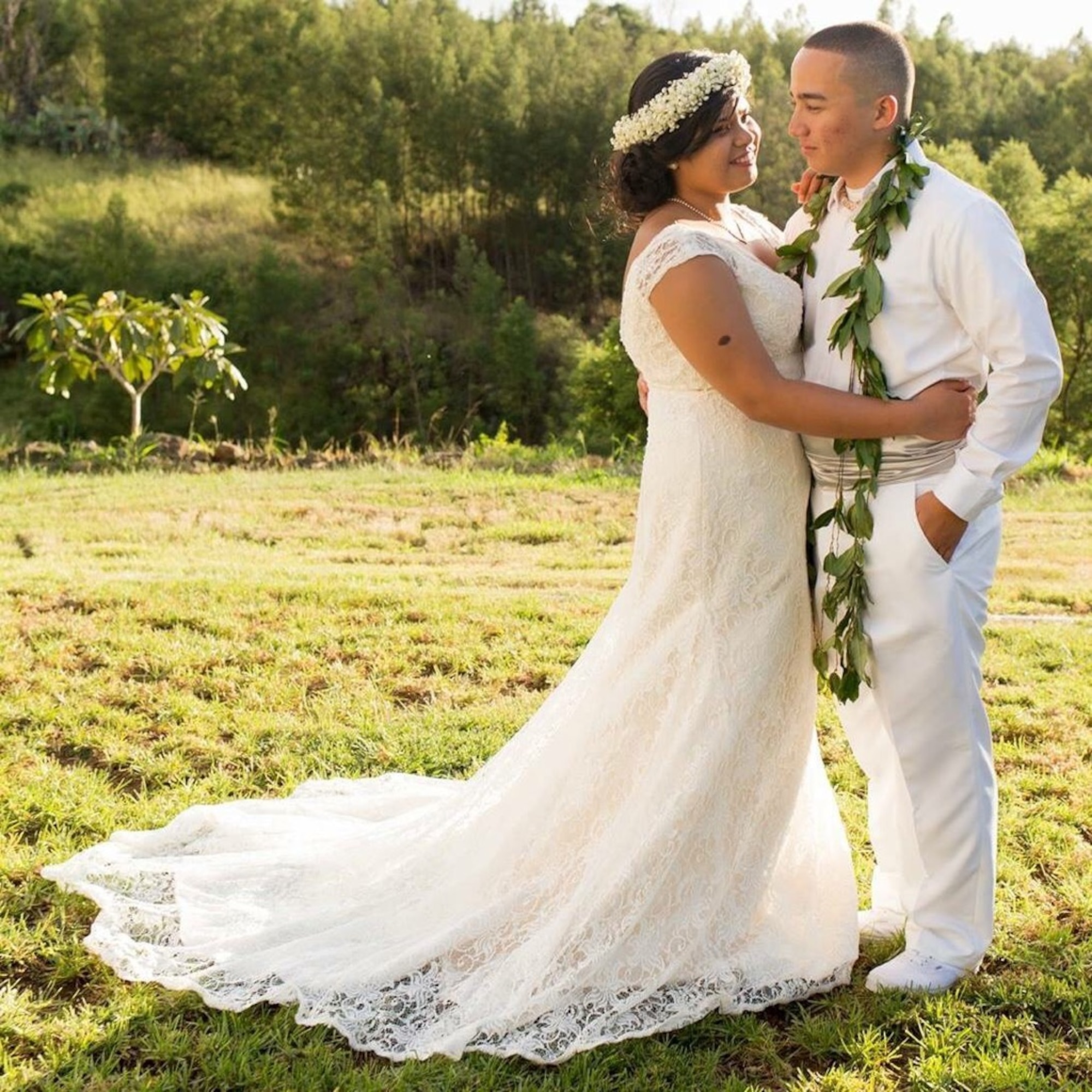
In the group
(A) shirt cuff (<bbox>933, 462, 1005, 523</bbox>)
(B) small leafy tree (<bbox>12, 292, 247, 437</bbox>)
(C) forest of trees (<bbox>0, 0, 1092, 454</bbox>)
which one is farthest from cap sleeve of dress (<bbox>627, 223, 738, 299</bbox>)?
(C) forest of trees (<bbox>0, 0, 1092, 454</bbox>)

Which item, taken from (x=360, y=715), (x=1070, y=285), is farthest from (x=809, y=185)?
(x=1070, y=285)

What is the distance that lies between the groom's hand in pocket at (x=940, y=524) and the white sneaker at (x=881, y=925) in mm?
1043

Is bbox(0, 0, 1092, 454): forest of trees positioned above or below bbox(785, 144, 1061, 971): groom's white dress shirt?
above

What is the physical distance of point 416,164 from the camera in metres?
34.5

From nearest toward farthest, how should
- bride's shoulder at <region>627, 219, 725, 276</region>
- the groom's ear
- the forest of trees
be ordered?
1. the groom's ear
2. bride's shoulder at <region>627, 219, 725, 276</region>
3. the forest of trees

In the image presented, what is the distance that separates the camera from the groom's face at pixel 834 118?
9.31ft

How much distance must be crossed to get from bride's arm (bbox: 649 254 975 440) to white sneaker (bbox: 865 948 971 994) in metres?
1.24

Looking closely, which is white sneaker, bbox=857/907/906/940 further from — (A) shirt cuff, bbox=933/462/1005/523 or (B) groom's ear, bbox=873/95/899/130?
(B) groom's ear, bbox=873/95/899/130

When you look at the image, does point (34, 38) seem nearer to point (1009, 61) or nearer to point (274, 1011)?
point (1009, 61)

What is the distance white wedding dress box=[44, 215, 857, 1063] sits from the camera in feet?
10.00

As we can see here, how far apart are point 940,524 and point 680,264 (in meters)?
0.82

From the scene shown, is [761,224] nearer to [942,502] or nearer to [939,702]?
[942,502]

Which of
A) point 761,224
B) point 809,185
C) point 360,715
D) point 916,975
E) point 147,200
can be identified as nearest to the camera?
point 916,975

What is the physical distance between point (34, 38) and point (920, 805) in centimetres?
4177
